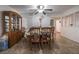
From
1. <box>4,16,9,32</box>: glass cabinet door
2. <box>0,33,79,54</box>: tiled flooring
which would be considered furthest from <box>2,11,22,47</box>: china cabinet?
<box>0,33,79,54</box>: tiled flooring

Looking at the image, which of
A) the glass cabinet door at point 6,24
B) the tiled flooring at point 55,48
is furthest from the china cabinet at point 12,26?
the tiled flooring at point 55,48

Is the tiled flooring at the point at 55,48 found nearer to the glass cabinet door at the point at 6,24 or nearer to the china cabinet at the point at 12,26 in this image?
the china cabinet at the point at 12,26

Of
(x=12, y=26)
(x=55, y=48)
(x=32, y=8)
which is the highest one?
(x=32, y=8)

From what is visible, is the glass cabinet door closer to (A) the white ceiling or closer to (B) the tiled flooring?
(A) the white ceiling

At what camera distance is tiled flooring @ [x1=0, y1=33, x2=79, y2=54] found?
10.8 ft

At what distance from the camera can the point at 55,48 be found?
3299 millimetres

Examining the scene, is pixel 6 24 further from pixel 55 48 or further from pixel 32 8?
pixel 55 48

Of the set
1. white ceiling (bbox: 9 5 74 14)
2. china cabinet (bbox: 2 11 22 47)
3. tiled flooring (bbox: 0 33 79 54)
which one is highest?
white ceiling (bbox: 9 5 74 14)

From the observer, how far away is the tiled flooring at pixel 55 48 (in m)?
3.28

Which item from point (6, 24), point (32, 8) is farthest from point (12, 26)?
point (32, 8)

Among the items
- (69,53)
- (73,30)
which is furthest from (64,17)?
(69,53)

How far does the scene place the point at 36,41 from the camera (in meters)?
3.36

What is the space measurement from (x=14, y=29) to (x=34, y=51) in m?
0.78
